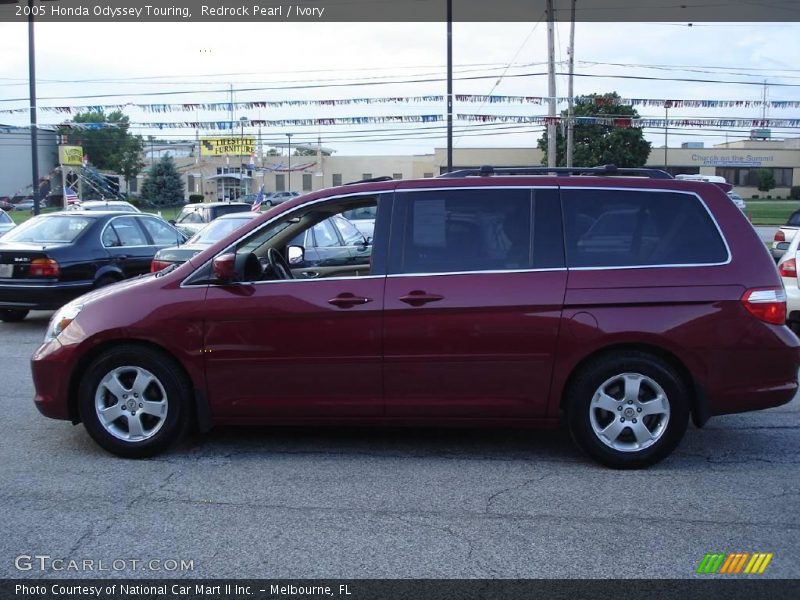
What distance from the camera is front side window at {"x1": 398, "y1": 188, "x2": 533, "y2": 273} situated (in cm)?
527

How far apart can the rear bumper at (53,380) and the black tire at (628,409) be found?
3.30 metres

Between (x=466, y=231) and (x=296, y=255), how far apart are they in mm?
1996

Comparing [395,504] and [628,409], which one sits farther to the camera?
[628,409]

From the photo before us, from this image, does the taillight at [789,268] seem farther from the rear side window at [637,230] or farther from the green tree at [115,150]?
the green tree at [115,150]

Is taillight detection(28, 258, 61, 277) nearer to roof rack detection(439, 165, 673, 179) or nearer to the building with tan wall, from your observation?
roof rack detection(439, 165, 673, 179)

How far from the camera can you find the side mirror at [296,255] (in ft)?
22.1

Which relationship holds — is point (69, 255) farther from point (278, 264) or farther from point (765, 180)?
point (765, 180)

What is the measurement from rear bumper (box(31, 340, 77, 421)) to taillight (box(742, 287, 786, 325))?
4.37 m

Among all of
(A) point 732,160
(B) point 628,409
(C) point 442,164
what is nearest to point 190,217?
(B) point 628,409

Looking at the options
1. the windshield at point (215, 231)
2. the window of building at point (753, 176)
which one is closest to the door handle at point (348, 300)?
the windshield at point (215, 231)

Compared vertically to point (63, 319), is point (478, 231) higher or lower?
higher

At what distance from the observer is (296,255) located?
22.4 feet

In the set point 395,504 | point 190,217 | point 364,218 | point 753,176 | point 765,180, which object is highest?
point 753,176

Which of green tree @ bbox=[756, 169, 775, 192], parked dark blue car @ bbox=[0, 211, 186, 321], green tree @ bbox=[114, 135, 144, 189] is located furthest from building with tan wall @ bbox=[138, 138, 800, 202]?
parked dark blue car @ bbox=[0, 211, 186, 321]
